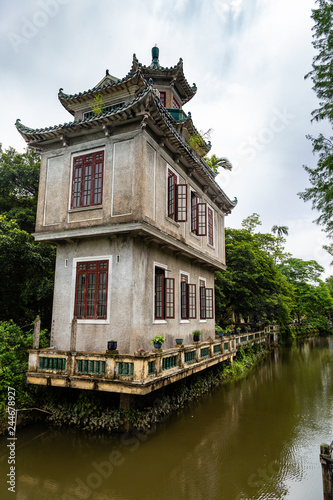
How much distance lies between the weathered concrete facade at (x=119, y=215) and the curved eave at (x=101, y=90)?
33 mm

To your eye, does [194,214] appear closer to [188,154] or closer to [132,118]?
[188,154]

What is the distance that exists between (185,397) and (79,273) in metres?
5.98

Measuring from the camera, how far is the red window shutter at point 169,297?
1123 cm

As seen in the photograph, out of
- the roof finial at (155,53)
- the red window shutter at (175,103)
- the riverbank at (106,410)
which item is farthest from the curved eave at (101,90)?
the riverbank at (106,410)

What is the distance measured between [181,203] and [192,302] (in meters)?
4.31

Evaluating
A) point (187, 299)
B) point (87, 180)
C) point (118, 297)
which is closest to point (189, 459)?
point (118, 297)

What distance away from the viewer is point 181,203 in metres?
12.0

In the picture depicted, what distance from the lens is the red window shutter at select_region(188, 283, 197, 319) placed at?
531 inches

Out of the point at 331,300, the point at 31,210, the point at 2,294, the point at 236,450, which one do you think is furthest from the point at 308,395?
the point at 331,300

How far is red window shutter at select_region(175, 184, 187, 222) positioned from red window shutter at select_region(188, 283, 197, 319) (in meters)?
3.03

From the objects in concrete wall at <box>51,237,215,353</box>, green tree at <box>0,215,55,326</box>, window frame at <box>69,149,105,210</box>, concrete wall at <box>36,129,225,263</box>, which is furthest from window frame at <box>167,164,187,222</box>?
green tree at <box>0,215,55,326</box>

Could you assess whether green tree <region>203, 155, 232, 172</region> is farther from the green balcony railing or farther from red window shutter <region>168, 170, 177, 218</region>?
red window shutter <region>168, 170, 177, 218</region>

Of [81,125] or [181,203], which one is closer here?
[81,125]

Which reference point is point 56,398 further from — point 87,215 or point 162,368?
point 87,215
